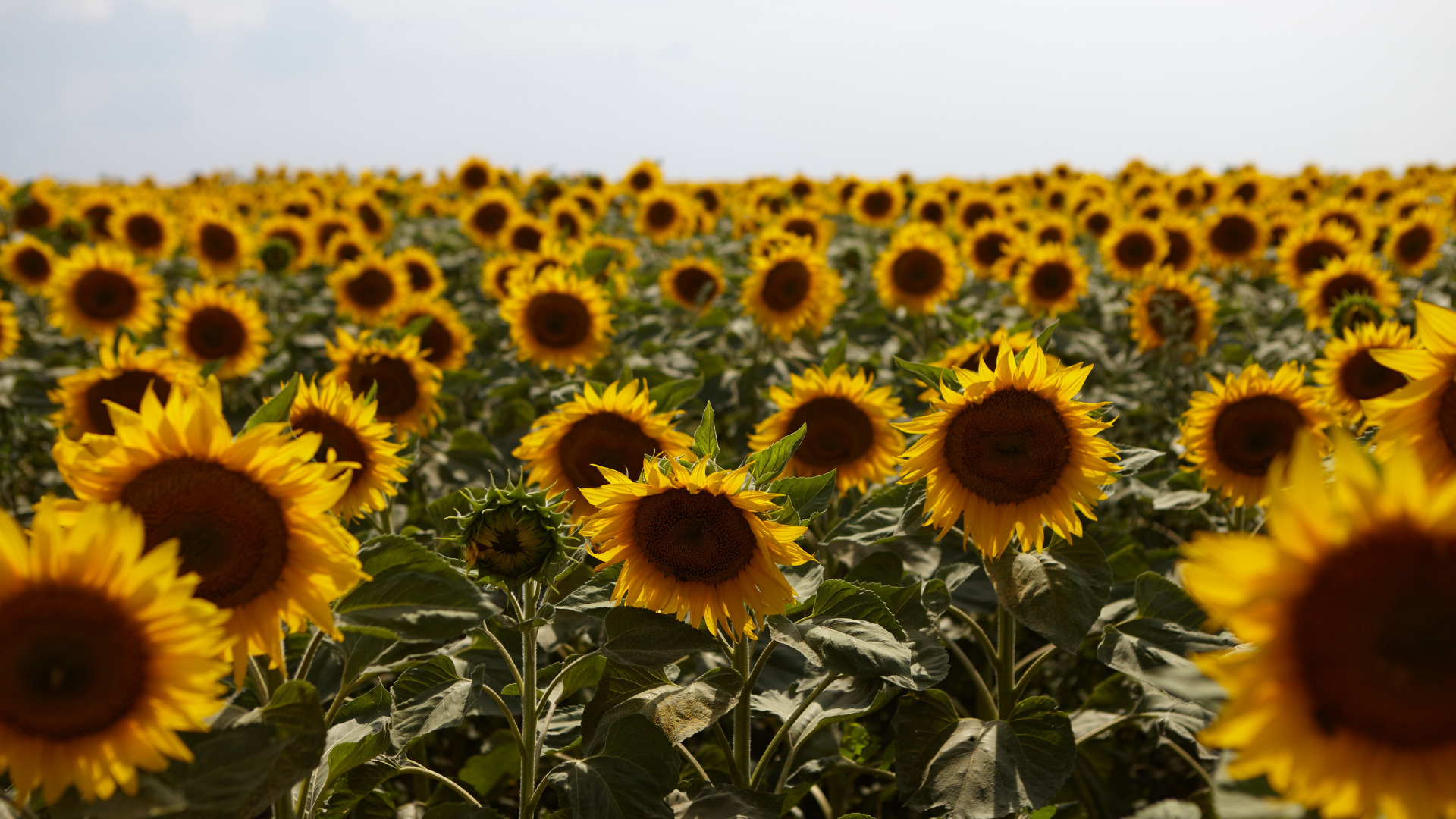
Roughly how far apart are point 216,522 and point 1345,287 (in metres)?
6.27

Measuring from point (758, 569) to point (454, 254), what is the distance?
29.1ft

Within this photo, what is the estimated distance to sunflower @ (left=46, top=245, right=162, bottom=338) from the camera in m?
6.57

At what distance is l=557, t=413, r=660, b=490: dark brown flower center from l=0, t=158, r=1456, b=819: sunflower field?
0.05 feet

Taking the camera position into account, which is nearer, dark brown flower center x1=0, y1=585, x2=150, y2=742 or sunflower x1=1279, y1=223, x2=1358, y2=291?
dark brown flower center x1=0, y1=585, x2=150, y2=742

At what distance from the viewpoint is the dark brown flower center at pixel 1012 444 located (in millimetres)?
2516

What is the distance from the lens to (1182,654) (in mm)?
2420

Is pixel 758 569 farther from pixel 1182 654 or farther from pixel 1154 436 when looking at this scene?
pixel 1154 436

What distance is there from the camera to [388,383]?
4.38 meters

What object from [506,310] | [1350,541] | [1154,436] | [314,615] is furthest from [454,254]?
[1350,541]

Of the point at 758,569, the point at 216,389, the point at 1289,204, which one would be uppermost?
the point at 1289,204

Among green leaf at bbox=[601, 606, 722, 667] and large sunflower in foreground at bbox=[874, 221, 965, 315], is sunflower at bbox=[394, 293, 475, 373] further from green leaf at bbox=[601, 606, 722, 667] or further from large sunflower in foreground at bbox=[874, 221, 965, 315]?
green leaf at bbox=[601, 606, 722, 667]

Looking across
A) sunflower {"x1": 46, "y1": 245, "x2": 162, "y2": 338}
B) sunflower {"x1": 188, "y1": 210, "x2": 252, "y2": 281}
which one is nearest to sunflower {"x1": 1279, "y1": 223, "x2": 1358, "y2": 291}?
sunflower {"x1": 46, "y1": 245, "x2": 162, "y2": 338}

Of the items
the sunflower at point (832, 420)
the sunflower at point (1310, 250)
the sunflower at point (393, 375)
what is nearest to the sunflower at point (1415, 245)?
the sunflower at point (1310, 250)

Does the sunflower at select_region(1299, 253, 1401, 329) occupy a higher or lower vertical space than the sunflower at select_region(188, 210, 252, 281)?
higher
